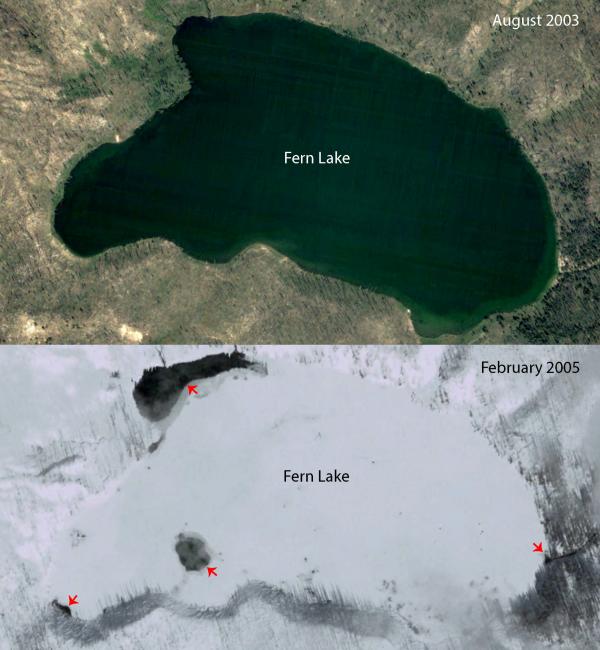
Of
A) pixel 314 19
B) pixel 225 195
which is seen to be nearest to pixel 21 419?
pixel 225 195

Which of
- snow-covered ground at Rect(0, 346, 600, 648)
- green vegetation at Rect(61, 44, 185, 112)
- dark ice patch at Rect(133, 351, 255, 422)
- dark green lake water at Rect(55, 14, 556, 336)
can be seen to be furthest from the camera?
dark green lake water at Rect(55, 14, 556, 336)

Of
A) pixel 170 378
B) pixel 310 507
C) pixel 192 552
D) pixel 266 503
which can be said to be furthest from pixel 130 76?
pixel 192 552

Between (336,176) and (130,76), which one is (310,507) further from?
(130,76)

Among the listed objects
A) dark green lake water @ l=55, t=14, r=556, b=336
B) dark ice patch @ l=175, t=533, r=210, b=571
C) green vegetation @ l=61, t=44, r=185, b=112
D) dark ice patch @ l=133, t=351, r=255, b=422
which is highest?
green vegetation @ l=61, t=44, r=185, b=112

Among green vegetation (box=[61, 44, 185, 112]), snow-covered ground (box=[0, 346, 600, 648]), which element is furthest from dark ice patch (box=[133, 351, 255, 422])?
green vegetation (box=[61, 44, 185, 112])

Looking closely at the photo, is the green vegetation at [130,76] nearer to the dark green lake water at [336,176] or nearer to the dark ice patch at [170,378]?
the dark green lake water at [336,176]

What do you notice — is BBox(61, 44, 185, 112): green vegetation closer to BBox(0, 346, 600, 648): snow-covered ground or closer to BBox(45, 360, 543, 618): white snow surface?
BBox(0, 346, 600, 648): snow-covered ground
